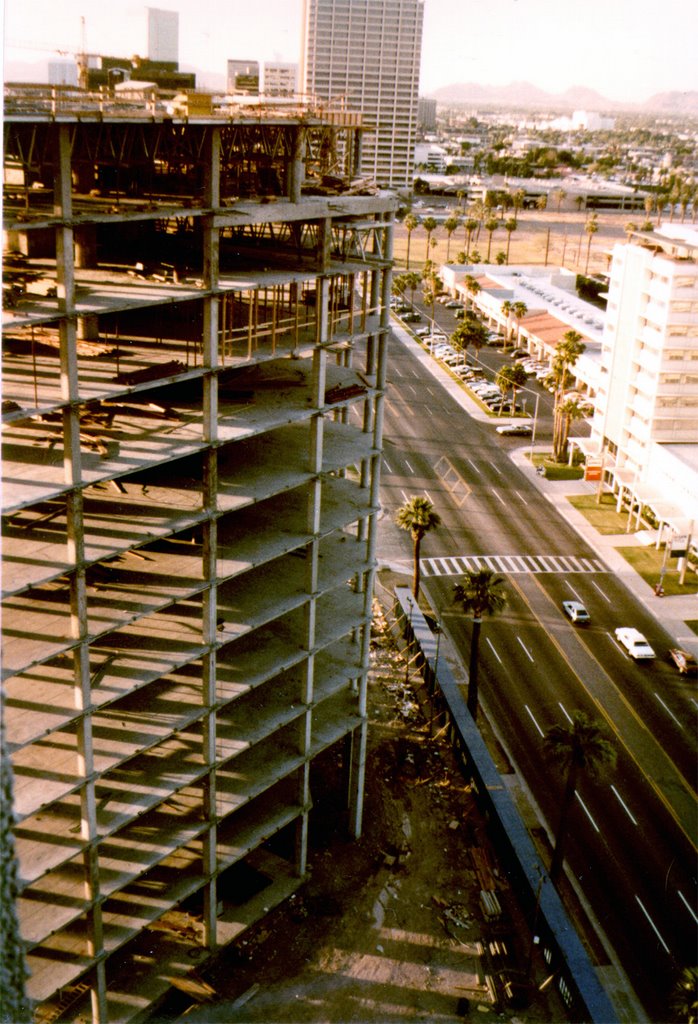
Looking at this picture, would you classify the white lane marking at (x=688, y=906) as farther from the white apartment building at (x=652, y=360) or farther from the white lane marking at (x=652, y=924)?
the white apartment building at (x=652, y=360)

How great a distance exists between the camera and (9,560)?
31.7 metres

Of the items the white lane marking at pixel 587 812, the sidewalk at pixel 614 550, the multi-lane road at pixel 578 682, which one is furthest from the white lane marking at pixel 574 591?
the white lane marking at pixel 587 812

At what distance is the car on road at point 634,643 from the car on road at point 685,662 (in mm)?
1625

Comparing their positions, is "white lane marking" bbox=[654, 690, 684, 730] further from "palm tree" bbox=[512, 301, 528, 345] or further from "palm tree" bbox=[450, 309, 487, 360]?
"palm tree" bbox=[512, 301, 528, 345]

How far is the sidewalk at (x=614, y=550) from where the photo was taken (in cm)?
7525

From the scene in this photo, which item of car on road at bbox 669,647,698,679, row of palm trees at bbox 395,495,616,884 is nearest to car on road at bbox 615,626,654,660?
car on road at bbox 669,647,698,679

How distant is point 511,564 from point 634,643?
1564cm

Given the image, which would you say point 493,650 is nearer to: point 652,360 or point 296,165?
point 652,360

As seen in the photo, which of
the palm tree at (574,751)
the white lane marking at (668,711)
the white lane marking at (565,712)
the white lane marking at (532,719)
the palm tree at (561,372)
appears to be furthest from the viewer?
the palm tree at (561,372)

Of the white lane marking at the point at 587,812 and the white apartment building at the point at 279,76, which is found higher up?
the white apartment building at the point at 279,76

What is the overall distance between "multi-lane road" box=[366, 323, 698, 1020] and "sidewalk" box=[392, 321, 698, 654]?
109cm

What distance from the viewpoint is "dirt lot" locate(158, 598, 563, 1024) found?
40.3m

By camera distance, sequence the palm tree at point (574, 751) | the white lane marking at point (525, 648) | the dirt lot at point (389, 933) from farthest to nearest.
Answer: the white lane marking at point (525, 648), the palm tree at point (574, 751), the dirt lot at point (389, 933)

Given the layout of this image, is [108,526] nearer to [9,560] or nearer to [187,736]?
[9,560]
